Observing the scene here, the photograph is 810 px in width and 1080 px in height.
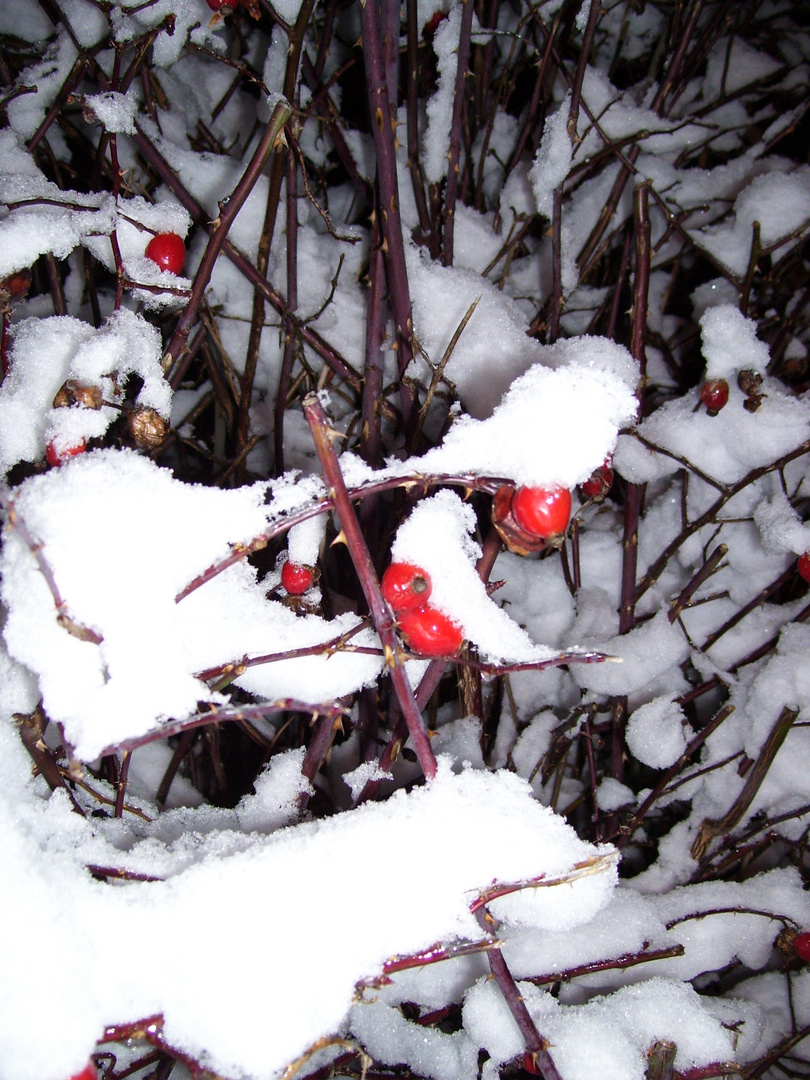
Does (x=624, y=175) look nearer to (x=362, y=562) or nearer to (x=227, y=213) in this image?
(x=227, y=213)

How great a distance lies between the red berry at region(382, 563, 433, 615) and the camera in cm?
66

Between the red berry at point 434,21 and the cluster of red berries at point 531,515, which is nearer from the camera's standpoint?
the cluster of red berries at point 531,515

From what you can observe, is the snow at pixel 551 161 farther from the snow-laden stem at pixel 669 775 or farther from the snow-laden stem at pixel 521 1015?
the snow-laden stem at pixel 521 1015

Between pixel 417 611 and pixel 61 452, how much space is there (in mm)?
432

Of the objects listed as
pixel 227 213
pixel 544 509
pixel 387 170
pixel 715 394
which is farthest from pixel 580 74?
pixel 544 509

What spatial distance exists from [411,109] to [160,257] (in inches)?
25.5

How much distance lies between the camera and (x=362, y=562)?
60 cm

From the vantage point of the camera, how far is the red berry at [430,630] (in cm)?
68

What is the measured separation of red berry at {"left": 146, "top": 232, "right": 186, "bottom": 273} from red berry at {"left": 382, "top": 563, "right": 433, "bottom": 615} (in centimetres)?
63

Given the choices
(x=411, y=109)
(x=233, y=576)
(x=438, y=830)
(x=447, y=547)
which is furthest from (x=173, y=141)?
(x=438, y=830)

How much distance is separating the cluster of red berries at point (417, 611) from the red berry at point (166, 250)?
0.63m

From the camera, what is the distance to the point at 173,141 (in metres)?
1.33

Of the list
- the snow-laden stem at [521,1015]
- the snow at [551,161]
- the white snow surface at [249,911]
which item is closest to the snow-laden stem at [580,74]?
the snow at [551,161]

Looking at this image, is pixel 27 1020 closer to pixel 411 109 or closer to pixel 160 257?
pixel 160 257
